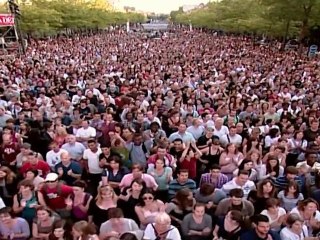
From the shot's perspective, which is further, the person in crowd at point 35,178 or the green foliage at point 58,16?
the green foliage at point 58,16

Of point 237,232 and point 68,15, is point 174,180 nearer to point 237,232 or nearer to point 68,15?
point 237,232

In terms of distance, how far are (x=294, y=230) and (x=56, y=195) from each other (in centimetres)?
301

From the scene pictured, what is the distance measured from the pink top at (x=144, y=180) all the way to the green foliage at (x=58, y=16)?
45.7 meters

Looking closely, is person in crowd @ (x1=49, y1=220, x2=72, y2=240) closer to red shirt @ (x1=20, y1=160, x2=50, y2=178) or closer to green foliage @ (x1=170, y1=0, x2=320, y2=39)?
red shirt @ (x1=20, y1=160, x2=50, y2=178)

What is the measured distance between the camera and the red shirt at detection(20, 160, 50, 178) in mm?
7598

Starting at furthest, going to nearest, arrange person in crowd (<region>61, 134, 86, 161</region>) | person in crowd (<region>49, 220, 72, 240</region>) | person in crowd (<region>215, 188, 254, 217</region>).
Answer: person in crowd (<region>61, 134, 86, 161</region>) → person in crowd (<region>215, 188, 254, 217</region>) → person in crowd (<region>49, 220, 72, 240</region>)

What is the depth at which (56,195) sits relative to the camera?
6730 mm

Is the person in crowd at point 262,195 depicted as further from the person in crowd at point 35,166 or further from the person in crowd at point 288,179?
the person in crowd at point 35,166

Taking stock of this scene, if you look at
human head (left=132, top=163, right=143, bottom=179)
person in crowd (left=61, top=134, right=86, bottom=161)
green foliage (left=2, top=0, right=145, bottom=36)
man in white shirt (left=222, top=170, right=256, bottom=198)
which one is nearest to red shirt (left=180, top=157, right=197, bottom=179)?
man in white shirt (left=222, top=170, right=256, bottom=198)

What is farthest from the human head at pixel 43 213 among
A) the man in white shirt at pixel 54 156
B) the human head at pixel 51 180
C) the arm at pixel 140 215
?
the man in white shirt at pixel 54 156

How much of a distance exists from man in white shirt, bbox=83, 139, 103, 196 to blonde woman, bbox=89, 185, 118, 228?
1635 mm

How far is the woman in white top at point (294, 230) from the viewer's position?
5871 millimetres

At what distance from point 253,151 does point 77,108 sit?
512cm

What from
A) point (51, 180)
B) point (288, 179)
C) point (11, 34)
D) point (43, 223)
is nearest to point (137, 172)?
point (51, 180)
